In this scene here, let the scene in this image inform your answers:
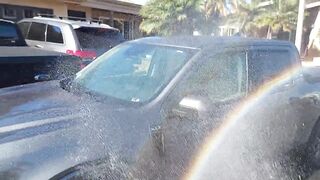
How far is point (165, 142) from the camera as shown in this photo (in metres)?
2.87

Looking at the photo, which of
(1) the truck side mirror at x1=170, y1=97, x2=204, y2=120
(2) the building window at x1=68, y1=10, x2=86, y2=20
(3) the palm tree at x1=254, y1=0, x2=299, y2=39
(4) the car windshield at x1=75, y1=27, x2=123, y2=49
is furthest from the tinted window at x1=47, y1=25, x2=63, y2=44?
(3) the palm tree at x1=254, y1=0, x2=299, y2=39

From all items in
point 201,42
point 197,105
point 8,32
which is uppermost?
point 201,42

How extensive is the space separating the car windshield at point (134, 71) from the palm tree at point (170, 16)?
1479cm

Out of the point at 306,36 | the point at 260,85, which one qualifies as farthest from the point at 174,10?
the point at 260,85

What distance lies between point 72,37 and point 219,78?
17.3 ft

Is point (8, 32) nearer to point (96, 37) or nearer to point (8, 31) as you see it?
point (8, 31)

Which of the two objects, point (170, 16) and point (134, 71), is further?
point (170, 16)

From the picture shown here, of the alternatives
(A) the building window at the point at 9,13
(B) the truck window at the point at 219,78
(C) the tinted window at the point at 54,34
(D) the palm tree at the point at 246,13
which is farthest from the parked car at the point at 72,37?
(D) the palm tree at the point at 246,13

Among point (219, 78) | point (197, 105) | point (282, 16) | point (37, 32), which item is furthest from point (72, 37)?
point (282, 16)

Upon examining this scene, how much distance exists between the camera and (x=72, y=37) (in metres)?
8.04

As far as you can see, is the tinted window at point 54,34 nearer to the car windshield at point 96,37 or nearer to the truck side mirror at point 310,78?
the car windshield at point 96,37

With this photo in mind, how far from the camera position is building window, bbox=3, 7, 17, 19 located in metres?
13.7

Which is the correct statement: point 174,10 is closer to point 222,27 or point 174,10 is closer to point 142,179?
point 222,27

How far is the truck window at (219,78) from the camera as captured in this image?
3.20m
